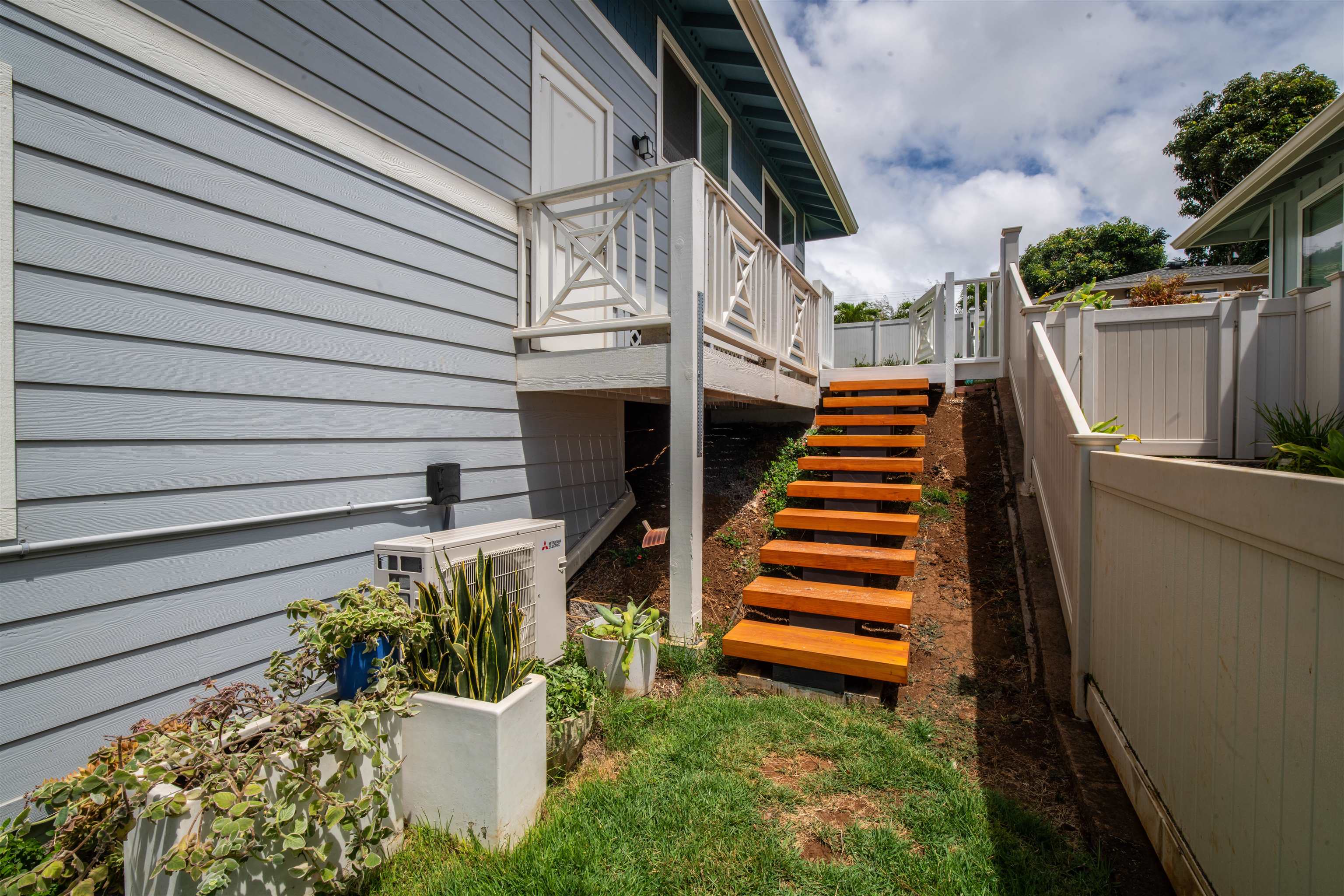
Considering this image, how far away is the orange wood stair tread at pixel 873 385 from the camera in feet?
21.9

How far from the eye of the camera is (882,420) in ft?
19.8

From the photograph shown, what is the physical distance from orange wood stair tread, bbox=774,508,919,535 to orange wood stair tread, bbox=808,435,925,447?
928 mm

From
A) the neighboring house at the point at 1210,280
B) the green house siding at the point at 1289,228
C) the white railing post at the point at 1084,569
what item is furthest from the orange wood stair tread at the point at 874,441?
the neighboring house at the point at 1210,280

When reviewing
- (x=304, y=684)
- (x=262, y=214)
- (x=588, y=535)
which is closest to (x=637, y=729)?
(x=304, y=684)

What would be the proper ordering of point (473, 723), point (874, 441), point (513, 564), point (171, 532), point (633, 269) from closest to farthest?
point (473, 723), point (171, 532), point (513, 564), point (633, 269), point (874, 441)

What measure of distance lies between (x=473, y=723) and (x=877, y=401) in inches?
214

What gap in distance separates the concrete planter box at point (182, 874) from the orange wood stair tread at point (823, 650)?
2250mm

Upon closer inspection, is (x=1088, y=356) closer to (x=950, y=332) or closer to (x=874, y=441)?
(x=950, y=332)

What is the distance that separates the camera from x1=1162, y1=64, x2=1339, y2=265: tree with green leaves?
16781 mm

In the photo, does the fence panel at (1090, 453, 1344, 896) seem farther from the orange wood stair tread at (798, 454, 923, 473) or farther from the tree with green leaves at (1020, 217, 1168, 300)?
the tree with green leaves at (1020, 217, 1168, 300)

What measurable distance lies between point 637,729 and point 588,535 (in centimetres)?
225

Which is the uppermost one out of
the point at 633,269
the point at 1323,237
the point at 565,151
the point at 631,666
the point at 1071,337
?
the point at 1323,237

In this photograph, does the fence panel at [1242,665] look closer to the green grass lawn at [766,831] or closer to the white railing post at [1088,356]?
the green grass lawn at [766,831]

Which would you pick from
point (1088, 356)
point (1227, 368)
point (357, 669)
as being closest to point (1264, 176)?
point (1227, 368)
